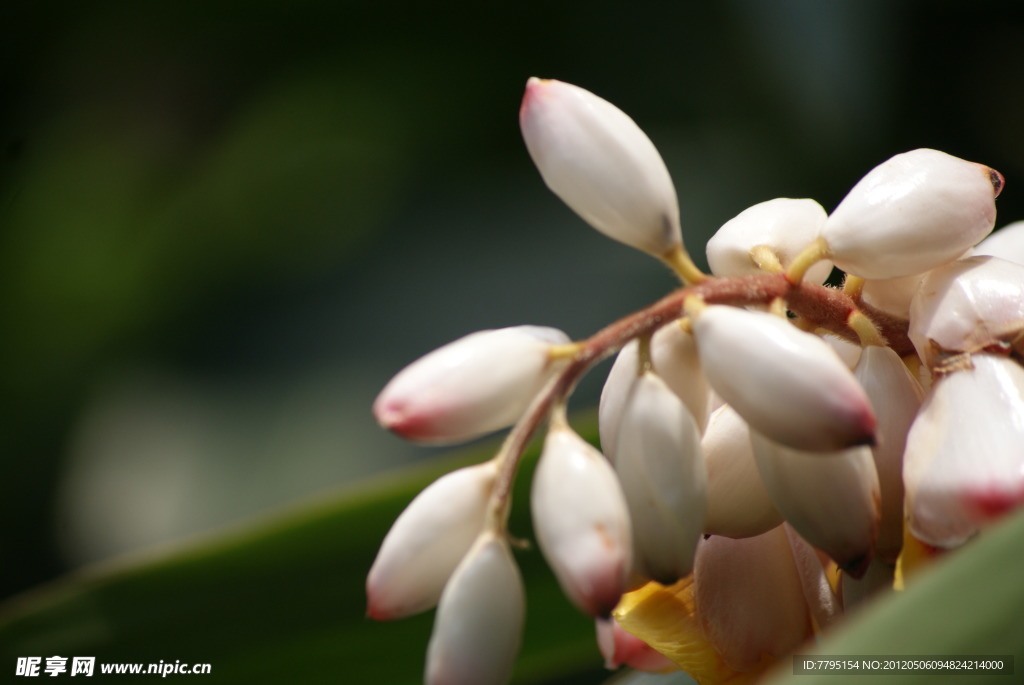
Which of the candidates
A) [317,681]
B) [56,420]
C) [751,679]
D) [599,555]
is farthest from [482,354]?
[56,420]

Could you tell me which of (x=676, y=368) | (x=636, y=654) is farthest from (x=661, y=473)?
(x=636, y=654)

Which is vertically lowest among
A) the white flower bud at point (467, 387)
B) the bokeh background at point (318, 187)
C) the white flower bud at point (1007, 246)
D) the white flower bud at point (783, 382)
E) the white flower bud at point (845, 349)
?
the white flower bud at point (783, 382)

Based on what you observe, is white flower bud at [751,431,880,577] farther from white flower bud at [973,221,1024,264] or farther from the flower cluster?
white flower bud at [973,221,1024,264]

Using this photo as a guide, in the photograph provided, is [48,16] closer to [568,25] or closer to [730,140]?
[568,25]

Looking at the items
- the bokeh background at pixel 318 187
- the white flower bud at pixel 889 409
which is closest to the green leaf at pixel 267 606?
the white flower bud at pixel 889 409

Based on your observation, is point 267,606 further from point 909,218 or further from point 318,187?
point 318,187

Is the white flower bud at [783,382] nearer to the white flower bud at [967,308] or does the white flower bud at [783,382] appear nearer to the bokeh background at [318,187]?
the white flower bud at [967,308]
